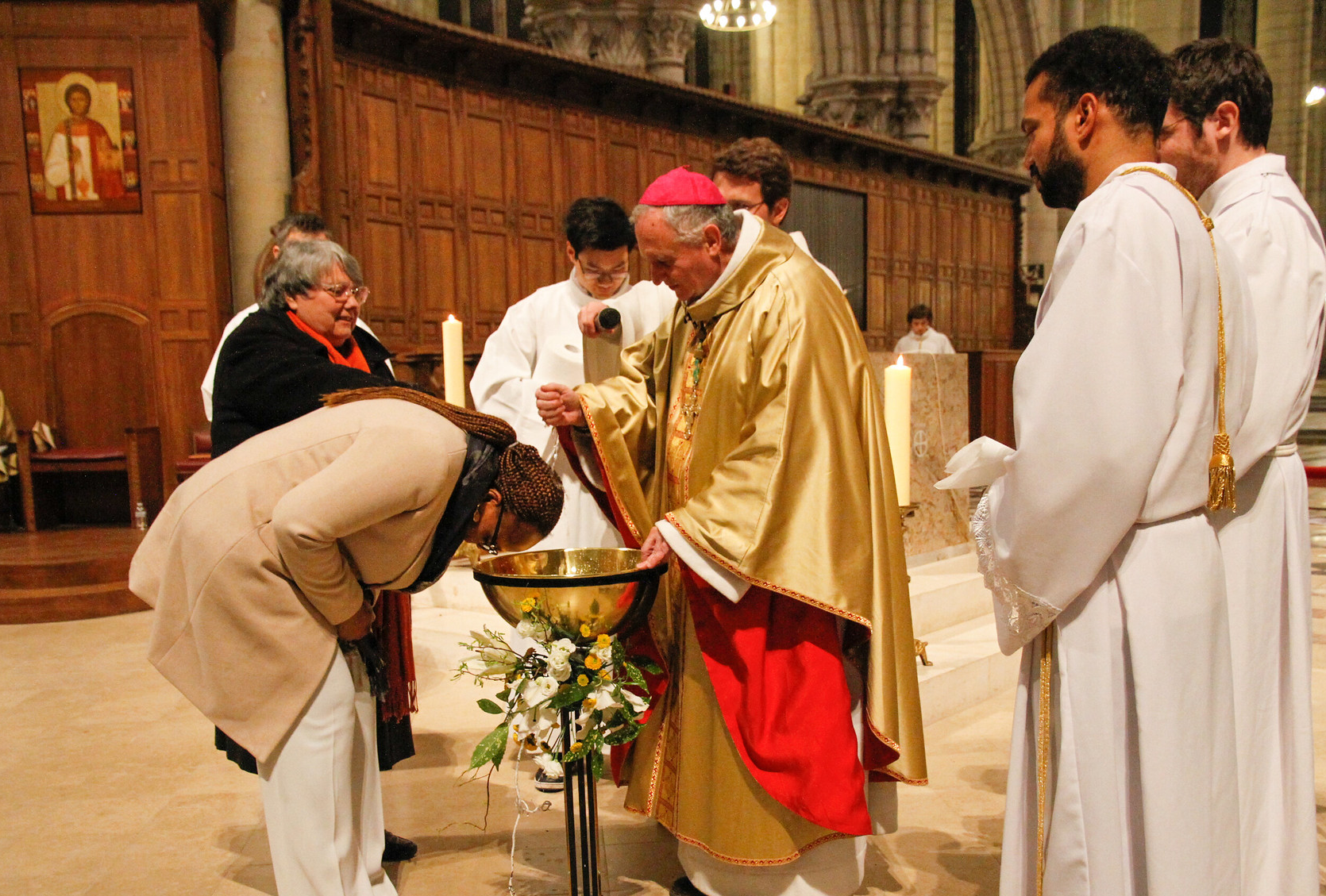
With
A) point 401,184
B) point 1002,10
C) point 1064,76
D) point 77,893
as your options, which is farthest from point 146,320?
point 1002,10

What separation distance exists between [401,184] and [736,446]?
271 inches

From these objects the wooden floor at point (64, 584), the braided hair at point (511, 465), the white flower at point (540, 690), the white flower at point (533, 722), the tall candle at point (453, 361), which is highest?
the tall candle at point (453, 361)

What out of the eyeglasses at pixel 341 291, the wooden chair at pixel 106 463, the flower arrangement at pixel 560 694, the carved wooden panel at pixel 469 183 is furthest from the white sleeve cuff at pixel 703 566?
the wooden chair at pixel 106 463

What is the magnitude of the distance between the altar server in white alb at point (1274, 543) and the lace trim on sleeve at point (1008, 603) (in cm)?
42

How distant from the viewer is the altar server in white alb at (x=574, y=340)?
3.35m

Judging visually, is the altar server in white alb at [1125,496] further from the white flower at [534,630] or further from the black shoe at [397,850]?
the black shoe at [397,850]

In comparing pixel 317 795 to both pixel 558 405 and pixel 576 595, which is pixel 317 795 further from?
pixel 558 405

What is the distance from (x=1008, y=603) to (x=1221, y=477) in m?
0.39

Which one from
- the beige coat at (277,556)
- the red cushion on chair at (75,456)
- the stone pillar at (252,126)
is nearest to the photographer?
the beige coat at (277,556)

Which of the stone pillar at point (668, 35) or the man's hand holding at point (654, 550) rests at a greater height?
the stone pillar at point (668, 35)

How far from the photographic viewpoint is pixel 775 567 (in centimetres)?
223

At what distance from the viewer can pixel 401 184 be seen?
8.52m

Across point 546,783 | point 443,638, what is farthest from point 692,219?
point 443,638

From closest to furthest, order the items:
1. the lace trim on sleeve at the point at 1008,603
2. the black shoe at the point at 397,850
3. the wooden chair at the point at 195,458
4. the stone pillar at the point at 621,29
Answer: the lace trim on sleeve at the point at 1008,603 → the black shoe at the point at 397,850 → the wooden chair at the point at 195,458 → the stone pillar at the point at 621,29
